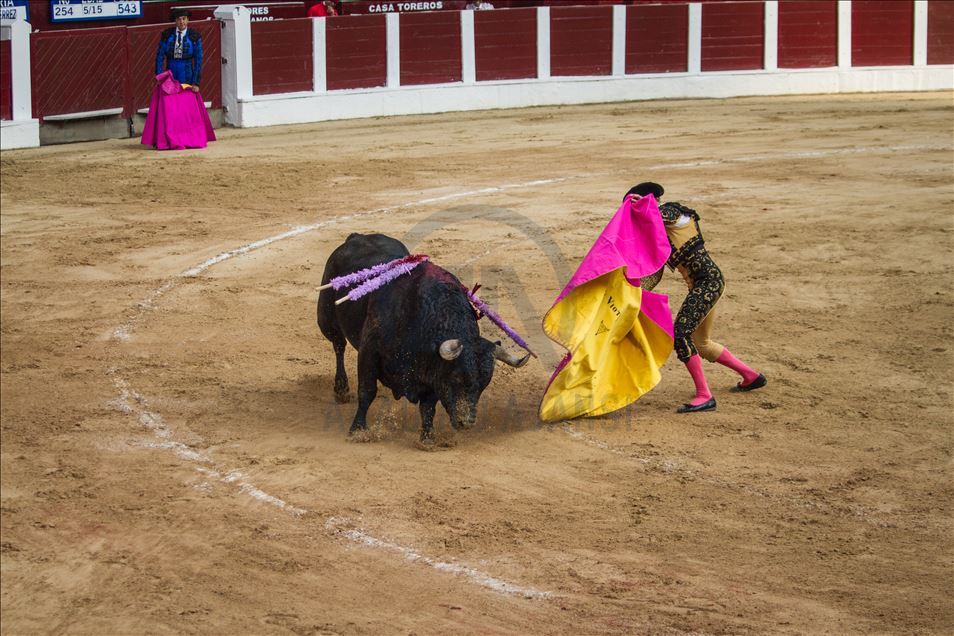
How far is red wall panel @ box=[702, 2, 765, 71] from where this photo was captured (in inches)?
730

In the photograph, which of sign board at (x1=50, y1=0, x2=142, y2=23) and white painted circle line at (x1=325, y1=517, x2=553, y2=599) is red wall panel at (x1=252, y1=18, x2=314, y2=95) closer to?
sign board at (x1=50, y1=0, x2=142, y2=23)

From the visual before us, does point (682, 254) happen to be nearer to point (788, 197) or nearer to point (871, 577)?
point (871, 577)

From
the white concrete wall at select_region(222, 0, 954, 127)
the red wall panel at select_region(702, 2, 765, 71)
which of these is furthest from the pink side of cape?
the red wall panel at select_region(702, 2, 765, 71)

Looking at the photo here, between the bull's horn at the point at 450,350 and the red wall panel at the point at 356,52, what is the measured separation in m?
11.1

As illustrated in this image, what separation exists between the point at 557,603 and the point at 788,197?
25.1 feet

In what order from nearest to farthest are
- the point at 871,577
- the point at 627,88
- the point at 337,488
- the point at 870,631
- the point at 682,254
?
the point at 870,631 < the point at 871,577 < the point at 337,488 < the point at 682,254 < the point at 627,88

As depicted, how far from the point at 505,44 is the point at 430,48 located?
41.1 inches

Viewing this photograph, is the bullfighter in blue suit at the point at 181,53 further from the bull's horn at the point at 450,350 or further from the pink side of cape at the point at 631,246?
the bull's horn at the point at 450,350

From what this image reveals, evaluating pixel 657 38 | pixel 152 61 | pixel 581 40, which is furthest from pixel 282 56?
pixel 657 38

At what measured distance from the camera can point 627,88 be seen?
18.2m

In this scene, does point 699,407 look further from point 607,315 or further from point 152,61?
point 152,61

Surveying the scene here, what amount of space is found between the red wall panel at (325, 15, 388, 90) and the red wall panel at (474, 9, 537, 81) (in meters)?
1.33

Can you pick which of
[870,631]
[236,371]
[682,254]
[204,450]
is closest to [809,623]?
[870,631]

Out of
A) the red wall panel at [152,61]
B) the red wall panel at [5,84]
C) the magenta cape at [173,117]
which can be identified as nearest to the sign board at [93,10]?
the red wall panel at [152,61]
